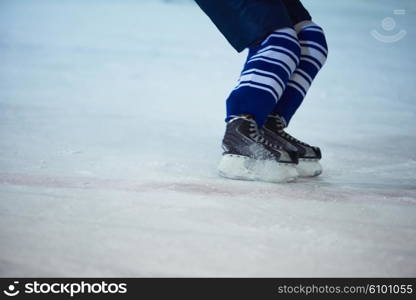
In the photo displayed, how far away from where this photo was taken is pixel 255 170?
1.60 meters

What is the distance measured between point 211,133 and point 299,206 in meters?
1.10

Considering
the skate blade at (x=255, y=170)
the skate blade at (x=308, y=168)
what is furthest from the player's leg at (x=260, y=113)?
the skate blade at (x=308, y=168)

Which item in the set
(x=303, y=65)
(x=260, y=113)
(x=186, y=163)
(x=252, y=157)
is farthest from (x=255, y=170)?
(x=303, y=65)

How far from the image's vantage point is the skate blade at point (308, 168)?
1.75 meters

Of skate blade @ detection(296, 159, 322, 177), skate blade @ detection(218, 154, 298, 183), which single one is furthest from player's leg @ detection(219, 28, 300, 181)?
skate blade @ detection(296, 159, 322, 177)

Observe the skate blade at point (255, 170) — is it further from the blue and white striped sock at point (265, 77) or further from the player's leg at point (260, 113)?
the blue and white striped sock at point (265, 77)

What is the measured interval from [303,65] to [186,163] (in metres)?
0.45

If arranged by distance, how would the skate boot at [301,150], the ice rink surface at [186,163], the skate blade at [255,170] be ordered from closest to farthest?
1. the ice rink surface at [186,163]
2. the skate blade at [255,170]
3. the skate boot at [301,150]

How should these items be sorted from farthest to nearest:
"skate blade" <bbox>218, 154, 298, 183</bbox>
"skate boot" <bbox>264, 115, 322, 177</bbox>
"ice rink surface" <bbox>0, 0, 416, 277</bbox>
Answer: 1. "skate boot" <bbox>264, 115, 322, 177</bbox>
2. "skate blade" <bbox>218, 154, 298, 183</bbox>
3. "ice rink surface" <bbox>0, 0, 416, 277</bbox>

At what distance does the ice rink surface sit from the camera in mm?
1001

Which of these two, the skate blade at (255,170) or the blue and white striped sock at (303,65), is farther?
the blue and white striped sock at (303,65)

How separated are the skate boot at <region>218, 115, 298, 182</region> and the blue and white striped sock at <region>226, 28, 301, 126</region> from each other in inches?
1.3

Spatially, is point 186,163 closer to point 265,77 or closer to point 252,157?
point 252,157

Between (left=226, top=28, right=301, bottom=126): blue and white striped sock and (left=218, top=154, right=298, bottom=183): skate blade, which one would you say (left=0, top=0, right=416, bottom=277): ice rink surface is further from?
(left=226, top=28, right=301, bottom=126): blue and white striped sock
